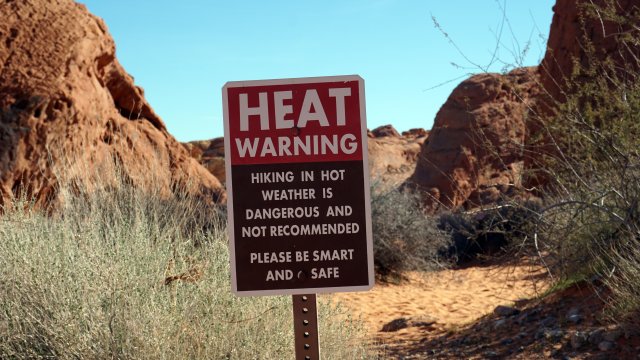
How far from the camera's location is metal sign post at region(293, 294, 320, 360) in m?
3.18

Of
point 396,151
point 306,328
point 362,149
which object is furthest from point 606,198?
point 396,151

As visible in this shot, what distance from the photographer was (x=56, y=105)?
10.8m

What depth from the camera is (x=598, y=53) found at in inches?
525

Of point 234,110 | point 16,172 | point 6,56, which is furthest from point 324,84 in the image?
point 6,56

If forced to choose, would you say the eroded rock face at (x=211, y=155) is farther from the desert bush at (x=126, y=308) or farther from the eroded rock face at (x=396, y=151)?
the desert bush at (x=126, y=308)

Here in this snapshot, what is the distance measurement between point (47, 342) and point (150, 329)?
0.65 metres

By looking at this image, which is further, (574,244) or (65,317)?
(574,244)

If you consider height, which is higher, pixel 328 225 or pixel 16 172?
pixel 16 172

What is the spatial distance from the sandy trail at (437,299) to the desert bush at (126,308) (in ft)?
8.51

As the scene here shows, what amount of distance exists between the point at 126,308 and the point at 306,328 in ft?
4.44

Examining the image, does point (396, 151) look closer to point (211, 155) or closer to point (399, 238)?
point (211, 155)

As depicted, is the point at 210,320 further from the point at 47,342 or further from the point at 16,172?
the point at 16,172

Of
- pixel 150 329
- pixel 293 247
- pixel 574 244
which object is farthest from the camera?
pixel 574 244

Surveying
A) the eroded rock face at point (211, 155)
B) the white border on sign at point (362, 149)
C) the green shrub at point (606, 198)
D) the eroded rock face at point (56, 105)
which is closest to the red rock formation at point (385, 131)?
the eroded rock face at point (211, 155)
